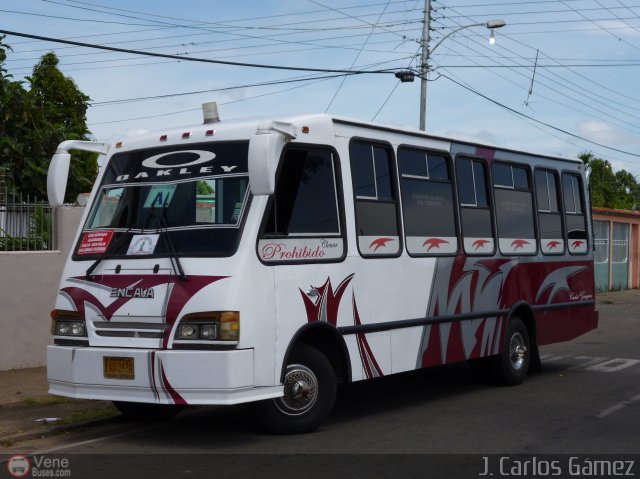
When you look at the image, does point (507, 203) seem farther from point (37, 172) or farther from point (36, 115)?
point (36, 115)

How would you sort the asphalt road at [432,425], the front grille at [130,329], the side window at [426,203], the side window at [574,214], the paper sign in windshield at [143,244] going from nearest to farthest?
1. the front grille at [130,329]
2. the asphalt road at [432,425]
3. the paper sign in windshield at [143,244]
4. the side window at [426,203]
5. the side window at [574,214]

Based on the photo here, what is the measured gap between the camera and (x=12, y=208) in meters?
12.7

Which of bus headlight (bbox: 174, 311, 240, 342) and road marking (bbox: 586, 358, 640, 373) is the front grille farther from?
road marking (bbox: 586, 358, 640, 373)

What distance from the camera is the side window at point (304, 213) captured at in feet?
27.1

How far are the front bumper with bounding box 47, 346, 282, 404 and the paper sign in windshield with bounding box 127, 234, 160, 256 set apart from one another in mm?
886

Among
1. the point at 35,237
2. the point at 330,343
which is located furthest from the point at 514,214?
the point at 35,237

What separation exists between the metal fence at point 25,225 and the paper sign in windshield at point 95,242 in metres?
4.33

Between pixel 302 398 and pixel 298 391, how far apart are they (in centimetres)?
9

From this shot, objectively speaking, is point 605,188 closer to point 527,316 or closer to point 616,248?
point 616,248

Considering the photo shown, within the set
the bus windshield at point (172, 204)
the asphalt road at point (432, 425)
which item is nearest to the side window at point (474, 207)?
the asphalt road at point (432, 425)

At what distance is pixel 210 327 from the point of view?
304 inches

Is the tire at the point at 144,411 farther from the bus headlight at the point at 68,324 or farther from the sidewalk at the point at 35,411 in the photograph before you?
the bus headlight at the point at 68,324

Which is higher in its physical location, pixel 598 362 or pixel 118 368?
A: pixel 118 368

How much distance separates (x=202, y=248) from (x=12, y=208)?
5.57 meters
